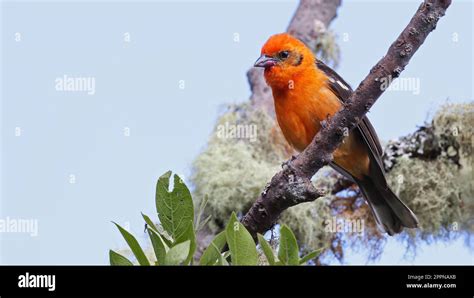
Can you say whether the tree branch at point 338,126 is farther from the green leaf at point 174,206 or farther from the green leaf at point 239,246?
the green leaf at point 239,246

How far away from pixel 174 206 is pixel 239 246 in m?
0.23

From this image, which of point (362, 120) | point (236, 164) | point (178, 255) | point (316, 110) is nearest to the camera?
point (178, 255)

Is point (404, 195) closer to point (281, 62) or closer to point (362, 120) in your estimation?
point (362, 120)

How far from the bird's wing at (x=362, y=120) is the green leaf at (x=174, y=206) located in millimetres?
2657

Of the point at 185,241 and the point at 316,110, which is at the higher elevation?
the point at 316,110

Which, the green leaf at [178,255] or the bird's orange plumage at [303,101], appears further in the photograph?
the bird's orange plumage at [303,101]

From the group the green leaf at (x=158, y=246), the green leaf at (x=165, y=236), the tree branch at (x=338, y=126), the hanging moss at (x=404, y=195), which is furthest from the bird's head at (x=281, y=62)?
the green leaf at (x=158, y=246)

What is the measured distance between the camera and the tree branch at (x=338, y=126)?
7.52 feet

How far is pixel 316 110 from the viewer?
425 cm

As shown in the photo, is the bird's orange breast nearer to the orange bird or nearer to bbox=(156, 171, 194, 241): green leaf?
the orange bird

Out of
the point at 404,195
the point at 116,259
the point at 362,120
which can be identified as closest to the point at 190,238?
the point at 116,259

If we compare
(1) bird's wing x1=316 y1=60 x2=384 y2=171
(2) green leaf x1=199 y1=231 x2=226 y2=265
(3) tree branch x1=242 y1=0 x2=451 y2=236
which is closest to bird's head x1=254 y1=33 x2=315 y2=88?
(1) bird's wing x1=316 y1=60 x2=384 y2=171
